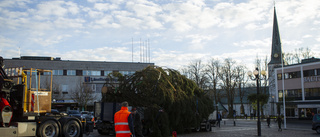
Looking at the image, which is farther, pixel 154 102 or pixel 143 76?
pixel 143 76

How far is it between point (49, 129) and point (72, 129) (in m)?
1.36

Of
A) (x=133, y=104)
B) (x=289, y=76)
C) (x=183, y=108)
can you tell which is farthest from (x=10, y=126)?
(x=289, y=76)

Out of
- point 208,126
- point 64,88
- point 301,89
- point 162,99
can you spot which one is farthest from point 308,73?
point 64,88

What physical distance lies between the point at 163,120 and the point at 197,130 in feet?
17.4

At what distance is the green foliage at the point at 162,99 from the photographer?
18094 mm

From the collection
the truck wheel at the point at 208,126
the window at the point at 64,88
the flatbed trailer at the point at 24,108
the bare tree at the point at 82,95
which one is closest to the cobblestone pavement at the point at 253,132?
the truck wheel at the point at 208,126

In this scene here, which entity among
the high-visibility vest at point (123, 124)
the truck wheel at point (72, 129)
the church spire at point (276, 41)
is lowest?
the truck wheel at point (72, 129)

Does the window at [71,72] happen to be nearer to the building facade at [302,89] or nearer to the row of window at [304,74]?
the building facade at [302,89]

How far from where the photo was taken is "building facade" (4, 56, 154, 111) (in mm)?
56656

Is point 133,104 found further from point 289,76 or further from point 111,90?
point 289,76

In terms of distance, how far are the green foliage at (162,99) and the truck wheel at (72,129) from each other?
4.58m

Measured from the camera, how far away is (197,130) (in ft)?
73.7

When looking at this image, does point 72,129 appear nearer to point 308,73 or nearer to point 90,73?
point 308,73

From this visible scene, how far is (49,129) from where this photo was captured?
1338cm
